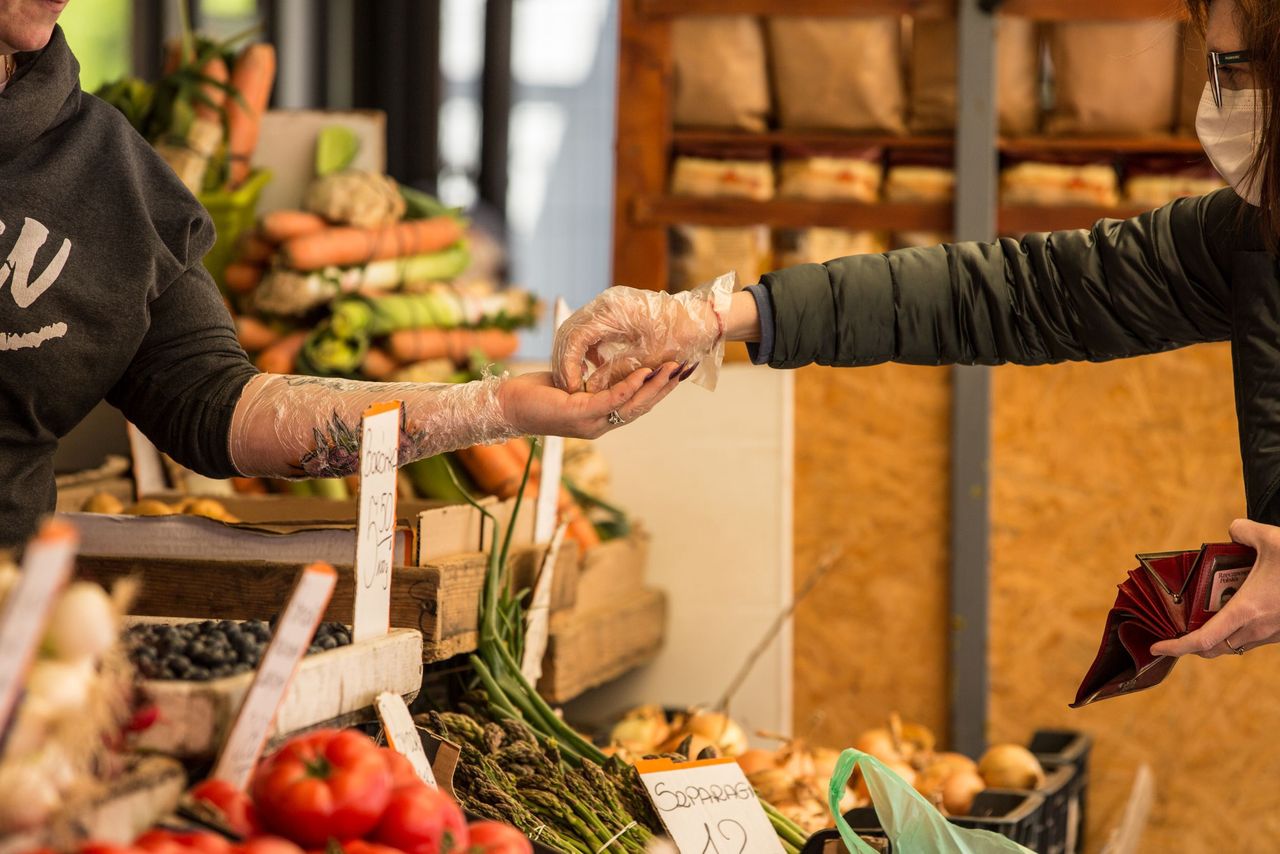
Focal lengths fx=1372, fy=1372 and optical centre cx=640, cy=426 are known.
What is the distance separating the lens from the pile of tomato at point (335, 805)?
1.03 m

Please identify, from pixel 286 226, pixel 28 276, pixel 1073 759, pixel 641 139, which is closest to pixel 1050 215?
pixel 641 139

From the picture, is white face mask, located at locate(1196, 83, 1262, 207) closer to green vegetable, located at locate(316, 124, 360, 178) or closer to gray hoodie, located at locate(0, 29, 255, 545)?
gray hoodie, located at locate(0, 29, 255, 545)

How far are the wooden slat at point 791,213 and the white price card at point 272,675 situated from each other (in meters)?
2.65

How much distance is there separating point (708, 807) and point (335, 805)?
2.56ft

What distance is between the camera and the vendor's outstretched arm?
1710 mm

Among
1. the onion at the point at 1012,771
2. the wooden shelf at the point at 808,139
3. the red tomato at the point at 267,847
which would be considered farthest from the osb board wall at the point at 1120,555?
the red tomato at the point at 267,847

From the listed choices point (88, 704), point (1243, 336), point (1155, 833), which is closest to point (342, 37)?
point (1155, 833)

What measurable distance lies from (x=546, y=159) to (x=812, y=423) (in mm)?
2972

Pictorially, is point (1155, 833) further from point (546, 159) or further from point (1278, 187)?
point (546, 159)

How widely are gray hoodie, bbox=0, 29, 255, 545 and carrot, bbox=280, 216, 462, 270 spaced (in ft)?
3.41

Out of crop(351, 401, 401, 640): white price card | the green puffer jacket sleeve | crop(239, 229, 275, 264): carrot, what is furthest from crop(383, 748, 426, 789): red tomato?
crop(239, 229, 275, 264): carrot

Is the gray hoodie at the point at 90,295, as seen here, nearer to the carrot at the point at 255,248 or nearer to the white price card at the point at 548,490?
the white price card at the point at 548,490

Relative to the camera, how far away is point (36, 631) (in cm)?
81

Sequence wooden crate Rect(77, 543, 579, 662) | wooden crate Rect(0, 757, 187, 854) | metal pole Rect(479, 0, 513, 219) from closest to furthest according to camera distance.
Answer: wooden crate Rect(0, 757, 187, 854), wooden crate Rect(77, 543, 579, 662), metal pole Rect(479, 0, 513, 219)
